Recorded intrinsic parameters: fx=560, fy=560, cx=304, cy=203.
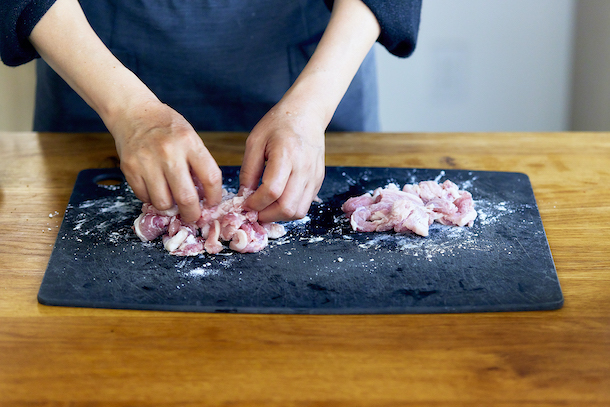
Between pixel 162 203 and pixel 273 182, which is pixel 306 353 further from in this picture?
pixel 162 203

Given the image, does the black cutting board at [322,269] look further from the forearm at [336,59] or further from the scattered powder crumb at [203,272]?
the forearm at [336,59]

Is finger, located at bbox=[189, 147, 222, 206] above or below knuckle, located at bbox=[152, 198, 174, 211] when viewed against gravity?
above

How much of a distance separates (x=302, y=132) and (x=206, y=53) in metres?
0.73

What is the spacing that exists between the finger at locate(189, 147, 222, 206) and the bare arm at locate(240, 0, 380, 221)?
10 centimetres

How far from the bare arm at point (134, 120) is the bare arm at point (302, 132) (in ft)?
0.42

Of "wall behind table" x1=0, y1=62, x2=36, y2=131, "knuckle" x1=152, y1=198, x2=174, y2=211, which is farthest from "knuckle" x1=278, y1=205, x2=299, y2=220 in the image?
"wall behind table" x1=0, y1=62, x2=36, y2=131

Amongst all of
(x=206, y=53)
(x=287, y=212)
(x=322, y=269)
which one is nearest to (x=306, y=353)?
(x=322, y=269)

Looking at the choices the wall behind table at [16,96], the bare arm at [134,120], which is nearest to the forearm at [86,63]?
the bare arm at [134,120]

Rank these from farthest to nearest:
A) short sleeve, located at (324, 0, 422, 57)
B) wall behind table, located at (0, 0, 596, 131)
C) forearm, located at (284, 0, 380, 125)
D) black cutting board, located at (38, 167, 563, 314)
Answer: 1. wall behind table, located at (0, 0, 596, 131)
2. short sleeve, located at (324, 0, 422, 57)
3. forearm, located at (284, 0, 380, 125)
4. black cutting board, located at (38, 167, 563, 314)

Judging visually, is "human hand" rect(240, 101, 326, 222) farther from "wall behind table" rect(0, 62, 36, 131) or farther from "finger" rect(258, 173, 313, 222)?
"wall behind table" rect(0, 62, 36, 131)

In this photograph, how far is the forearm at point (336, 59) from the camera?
155 cm

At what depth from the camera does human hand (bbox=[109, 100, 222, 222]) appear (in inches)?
52.7

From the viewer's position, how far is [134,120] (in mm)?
1425

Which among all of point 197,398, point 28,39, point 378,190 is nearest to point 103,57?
point 28,39
